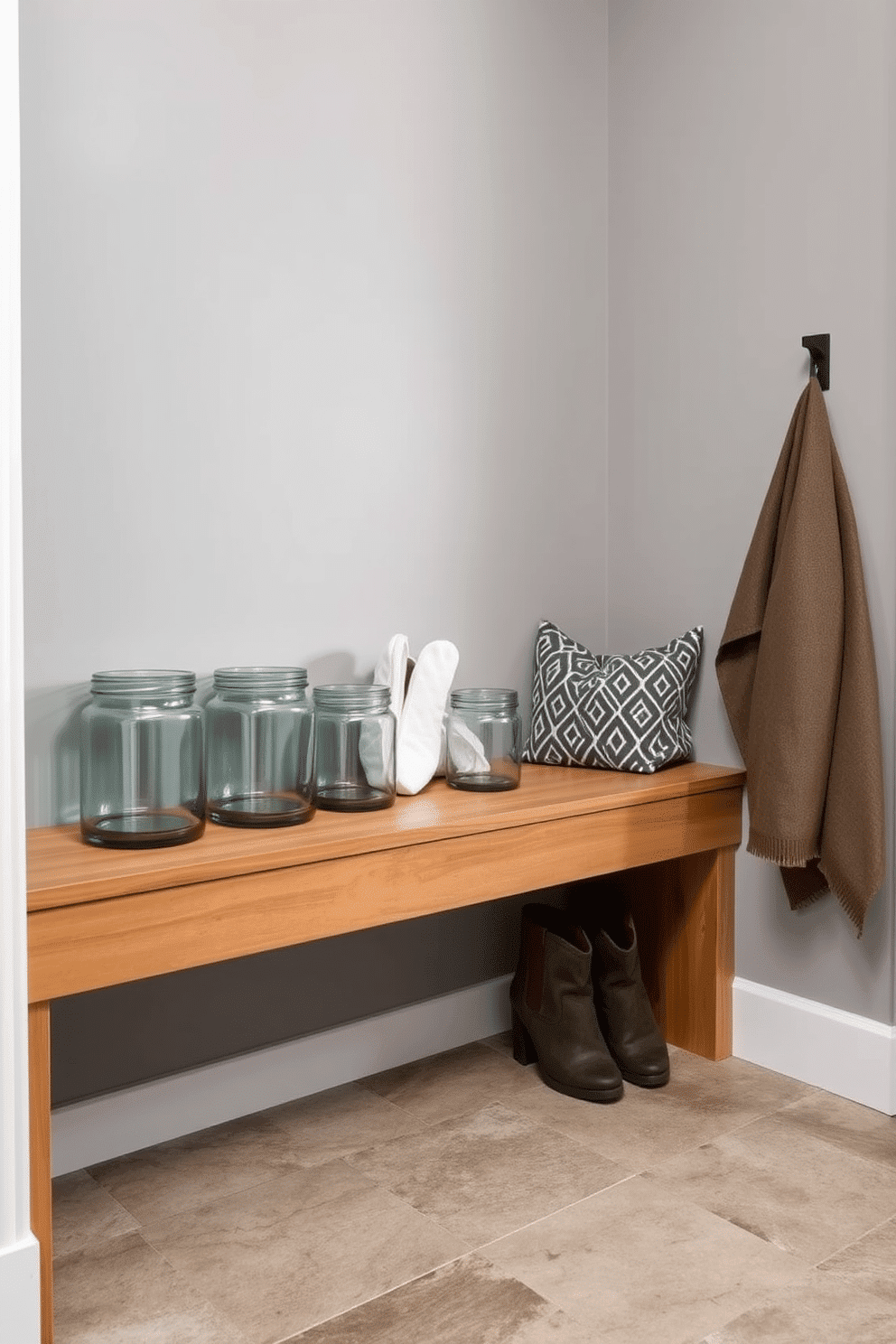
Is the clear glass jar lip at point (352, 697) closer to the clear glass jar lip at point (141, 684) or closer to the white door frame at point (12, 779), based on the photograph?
the clear glass jar lip at point (141, 684)

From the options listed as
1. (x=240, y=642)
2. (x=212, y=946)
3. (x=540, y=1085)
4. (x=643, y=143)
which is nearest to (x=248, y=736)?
(x=240, y=642)

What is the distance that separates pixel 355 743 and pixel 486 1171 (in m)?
0.70

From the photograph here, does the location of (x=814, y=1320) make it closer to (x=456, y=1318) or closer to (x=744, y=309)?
(x=456, y=1318)

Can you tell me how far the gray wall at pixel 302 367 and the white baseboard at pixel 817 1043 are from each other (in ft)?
1.67

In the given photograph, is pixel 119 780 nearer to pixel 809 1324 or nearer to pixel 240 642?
pixel 240 642

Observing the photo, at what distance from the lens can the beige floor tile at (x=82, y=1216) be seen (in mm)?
1624

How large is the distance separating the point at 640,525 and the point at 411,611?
1.86 ft

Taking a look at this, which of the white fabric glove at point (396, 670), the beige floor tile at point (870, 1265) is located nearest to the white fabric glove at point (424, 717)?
the white fabric glove at point (396, 670)

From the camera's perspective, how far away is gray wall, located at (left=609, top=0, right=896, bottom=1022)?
6.63 feet

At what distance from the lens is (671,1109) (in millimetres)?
2047

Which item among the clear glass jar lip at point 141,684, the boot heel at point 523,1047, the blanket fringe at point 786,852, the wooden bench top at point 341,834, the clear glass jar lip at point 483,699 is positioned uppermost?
the clear glass jar lip at point 141,684

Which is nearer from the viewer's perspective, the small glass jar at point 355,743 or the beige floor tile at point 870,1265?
the beige floor tile at point 870,1265

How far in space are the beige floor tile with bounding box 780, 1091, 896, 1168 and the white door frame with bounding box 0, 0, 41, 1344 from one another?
1.26m

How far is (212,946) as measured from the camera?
1.55 m
